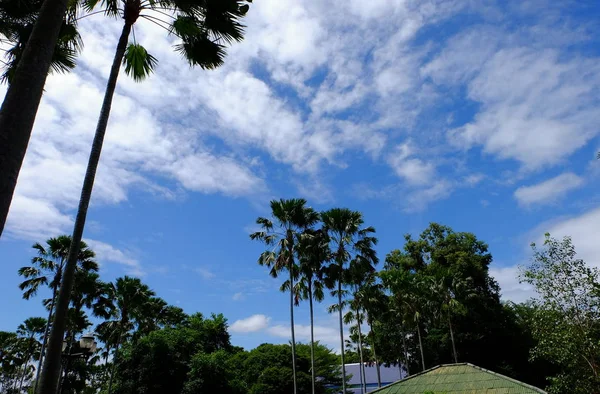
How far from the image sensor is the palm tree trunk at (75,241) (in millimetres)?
5762

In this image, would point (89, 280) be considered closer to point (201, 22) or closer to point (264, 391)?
point (264, 391)

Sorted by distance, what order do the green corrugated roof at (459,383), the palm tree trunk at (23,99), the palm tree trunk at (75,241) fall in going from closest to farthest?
the palm tree trunk at (23,99) → the palm tree trunk at (75,241) → the green corrugated roof at (459,383)

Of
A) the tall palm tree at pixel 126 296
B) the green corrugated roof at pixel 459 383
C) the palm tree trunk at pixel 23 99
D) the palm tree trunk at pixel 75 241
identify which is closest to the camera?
the palm tree trunk at pixel 23 99

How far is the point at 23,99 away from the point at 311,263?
2204 cm

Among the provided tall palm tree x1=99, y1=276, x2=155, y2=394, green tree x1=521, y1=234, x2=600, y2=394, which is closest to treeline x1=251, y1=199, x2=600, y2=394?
green tree x1=521, y1=234, x2=600, y2=394

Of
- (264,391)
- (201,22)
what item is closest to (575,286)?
(201,22)

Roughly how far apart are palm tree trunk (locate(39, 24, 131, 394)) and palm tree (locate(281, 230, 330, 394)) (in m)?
18.5

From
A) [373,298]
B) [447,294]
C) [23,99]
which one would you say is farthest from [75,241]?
[447,294]

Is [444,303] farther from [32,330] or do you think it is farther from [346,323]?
[32,330]

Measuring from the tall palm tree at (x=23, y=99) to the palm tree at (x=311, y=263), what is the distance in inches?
836

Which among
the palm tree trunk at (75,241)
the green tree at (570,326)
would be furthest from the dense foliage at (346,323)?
the palm tree trunk at (75,241)

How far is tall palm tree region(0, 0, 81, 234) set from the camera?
11.5 ft

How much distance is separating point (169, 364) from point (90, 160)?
76.1 feet

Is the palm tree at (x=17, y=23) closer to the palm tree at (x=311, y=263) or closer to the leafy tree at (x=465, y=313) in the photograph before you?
the palm tree at (x=311, y=263)
